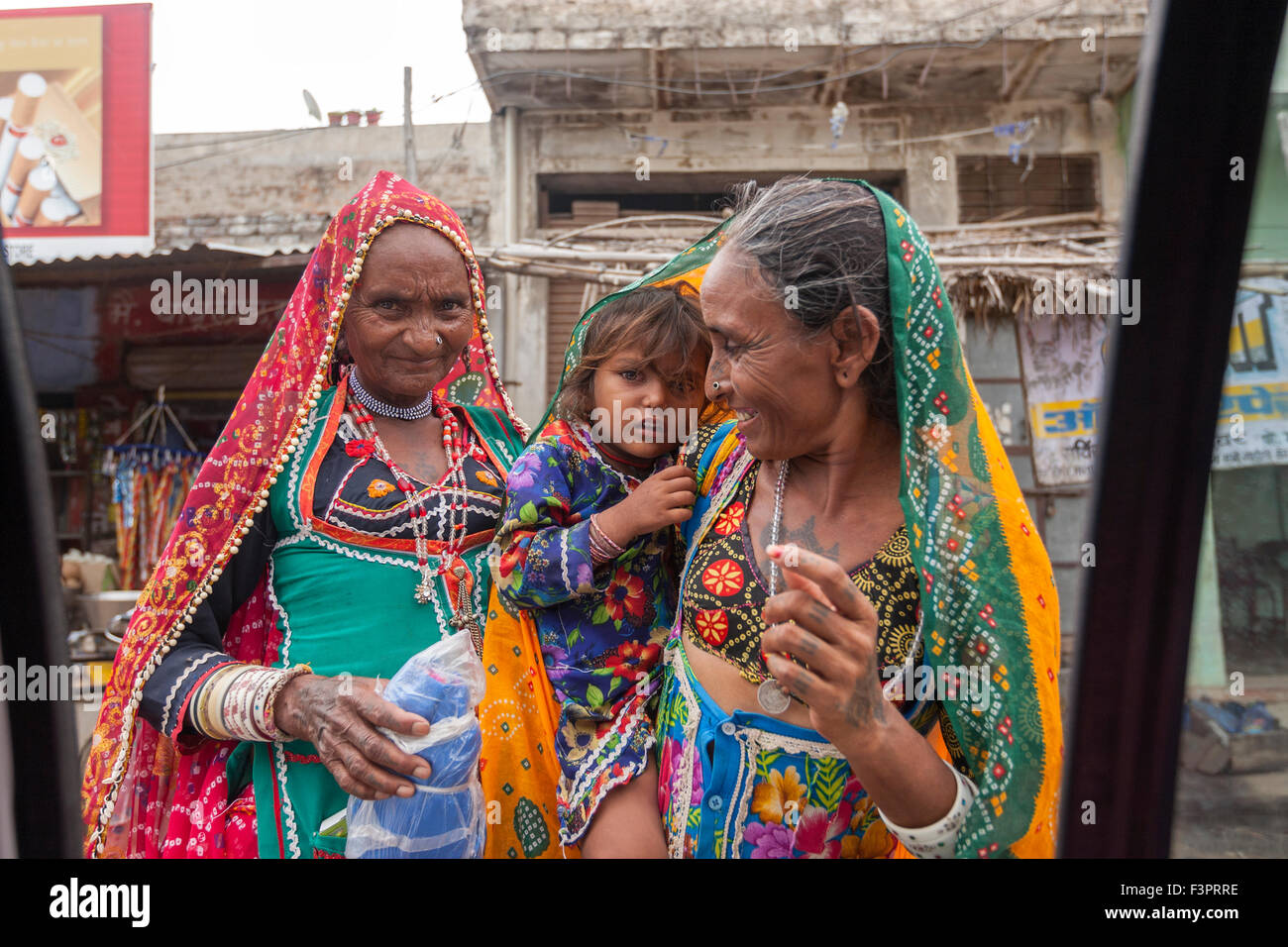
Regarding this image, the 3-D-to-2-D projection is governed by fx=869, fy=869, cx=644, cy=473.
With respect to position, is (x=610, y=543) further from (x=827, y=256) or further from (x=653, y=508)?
(x=827, y=256)

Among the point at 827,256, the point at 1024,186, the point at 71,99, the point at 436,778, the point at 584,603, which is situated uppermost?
the point at 71,99

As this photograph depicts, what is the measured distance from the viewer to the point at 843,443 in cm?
155

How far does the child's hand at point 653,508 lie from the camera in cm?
170

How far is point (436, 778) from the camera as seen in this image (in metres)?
1.59

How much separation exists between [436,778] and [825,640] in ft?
2.68

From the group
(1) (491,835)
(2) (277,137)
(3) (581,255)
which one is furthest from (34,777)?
(2) (277,137)

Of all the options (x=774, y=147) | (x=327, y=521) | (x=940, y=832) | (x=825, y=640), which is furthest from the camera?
(x=774, y=147)

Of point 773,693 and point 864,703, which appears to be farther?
point 773,693

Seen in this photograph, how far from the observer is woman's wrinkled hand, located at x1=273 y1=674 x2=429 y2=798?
158 centimetres

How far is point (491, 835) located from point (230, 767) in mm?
607

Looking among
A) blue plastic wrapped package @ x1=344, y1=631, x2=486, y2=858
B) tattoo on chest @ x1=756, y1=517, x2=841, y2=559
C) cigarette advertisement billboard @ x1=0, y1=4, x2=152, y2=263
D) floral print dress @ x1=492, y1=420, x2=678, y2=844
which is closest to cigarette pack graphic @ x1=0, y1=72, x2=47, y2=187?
cigarette advertisement billboard @ x1=0, y1=4, x2=152, y2=263

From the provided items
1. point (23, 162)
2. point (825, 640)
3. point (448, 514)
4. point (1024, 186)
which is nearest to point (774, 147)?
point (1024, 186)

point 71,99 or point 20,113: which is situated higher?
point 71,99

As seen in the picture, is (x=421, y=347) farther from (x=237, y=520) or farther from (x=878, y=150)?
(x=878, y=150)
